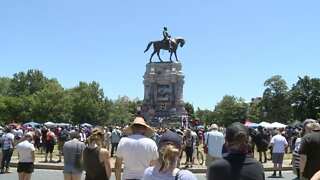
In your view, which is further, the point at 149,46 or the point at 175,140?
the point at 149,46

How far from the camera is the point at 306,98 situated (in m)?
95.6

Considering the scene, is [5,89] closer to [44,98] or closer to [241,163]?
[44,98]

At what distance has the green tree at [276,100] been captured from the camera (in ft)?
337

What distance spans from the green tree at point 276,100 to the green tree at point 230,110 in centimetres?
2073

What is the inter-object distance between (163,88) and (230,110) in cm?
7483

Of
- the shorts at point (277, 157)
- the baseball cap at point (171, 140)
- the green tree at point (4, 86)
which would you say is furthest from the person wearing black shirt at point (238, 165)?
the green tree at point (4, 86)

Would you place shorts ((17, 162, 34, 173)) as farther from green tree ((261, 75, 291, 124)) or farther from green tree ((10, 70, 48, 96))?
green tree ((10, 70, 48, 96))

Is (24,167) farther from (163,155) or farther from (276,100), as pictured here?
(276,100)

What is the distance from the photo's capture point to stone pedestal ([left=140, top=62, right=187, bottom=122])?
194 ft

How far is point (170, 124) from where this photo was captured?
56.4 m

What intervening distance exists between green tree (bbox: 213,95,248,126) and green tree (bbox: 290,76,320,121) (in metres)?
30.7

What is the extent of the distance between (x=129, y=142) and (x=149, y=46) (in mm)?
51141

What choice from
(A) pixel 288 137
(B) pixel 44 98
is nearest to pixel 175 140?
(A) pixel 288 137

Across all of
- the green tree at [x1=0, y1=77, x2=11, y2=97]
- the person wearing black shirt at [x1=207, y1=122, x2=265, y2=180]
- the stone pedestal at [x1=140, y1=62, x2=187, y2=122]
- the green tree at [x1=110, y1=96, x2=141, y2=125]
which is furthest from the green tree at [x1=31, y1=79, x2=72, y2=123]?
→ the person wearing black shirt at [x1=207, y1=122, x2=265, y2=180]
